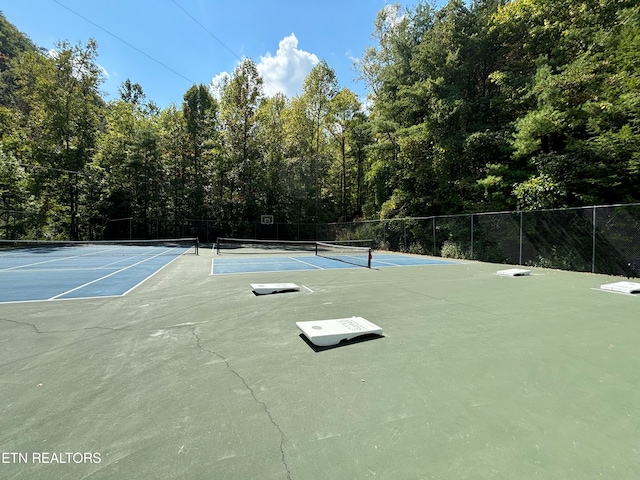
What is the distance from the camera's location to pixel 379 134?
2402 cm

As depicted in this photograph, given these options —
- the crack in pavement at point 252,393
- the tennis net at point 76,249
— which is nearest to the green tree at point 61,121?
the tennis net at point 76,249

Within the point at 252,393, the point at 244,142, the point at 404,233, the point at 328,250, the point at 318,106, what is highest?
the point at 318,106

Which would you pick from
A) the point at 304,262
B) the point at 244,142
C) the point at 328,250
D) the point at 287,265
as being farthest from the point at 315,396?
the point at 244,142

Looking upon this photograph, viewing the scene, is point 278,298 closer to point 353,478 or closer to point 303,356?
point 303,356

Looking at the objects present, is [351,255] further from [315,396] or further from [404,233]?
[315,396]

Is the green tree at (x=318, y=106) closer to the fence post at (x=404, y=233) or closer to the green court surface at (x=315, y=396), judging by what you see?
the fence post at (x=404, y=233)

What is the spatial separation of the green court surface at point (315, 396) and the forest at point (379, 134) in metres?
11.1

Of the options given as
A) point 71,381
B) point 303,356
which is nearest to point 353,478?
point 303,356

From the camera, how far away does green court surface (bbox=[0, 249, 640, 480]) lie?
1902 mm

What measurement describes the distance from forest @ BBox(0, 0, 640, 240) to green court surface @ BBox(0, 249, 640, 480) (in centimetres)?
1113

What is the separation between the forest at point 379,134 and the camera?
→ 12.7 meters

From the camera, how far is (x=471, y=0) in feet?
66.1

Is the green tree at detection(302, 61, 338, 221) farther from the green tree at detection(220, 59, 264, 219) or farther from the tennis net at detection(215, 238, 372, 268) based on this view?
the tennis net at detection(215, 238, 372, 268)

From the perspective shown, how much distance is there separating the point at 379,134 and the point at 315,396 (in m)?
24.0
